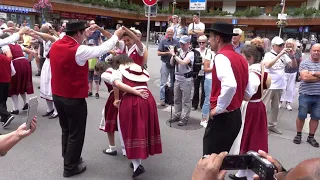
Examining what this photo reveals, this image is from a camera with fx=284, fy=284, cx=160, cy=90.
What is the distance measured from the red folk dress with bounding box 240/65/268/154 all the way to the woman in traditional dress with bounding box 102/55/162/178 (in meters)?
1.08

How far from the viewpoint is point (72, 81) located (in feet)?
11.1

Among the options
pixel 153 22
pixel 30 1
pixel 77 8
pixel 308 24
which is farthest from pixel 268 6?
pixel 30 1

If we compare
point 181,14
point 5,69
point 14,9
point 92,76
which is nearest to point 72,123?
point 5,69

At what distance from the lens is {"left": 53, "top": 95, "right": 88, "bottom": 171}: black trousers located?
3.47m

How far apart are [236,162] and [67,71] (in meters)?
2.49

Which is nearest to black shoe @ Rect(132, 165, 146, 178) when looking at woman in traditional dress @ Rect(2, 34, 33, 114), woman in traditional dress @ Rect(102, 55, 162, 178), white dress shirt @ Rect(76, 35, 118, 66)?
woman in traditional dress @ Rect(102, 55, 162, 178)

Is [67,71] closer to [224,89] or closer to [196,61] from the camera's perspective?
[224,89]

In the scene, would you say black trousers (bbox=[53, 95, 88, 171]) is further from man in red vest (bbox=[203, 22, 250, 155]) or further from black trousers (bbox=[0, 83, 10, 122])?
black trousers (bbox=[0, 83, 10, 122])

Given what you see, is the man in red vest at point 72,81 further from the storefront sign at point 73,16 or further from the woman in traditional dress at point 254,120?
the storefront sign at point 73,16

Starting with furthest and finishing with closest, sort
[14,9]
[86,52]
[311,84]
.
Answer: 1. [14,9]
2. [311,84]
3. [86,52]

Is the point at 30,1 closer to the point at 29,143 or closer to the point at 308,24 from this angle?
the point at 29,143

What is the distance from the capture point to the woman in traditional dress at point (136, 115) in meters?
3.39

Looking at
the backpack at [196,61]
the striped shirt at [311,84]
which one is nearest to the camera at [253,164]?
the striped shirt at [311,84]

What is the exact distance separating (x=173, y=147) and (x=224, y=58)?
86.9 inches
